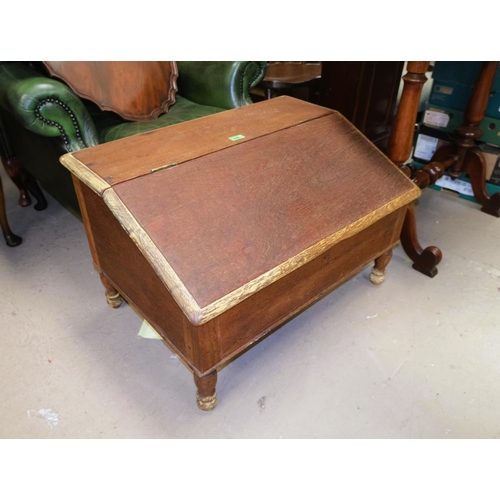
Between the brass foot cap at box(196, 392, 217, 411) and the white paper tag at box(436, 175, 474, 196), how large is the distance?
5.49 ft

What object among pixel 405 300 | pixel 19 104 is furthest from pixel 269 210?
pixel 19 104

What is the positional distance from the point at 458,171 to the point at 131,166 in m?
1.64

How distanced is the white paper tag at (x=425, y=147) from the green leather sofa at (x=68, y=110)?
0.93 metres

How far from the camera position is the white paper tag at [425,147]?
219 centimetres

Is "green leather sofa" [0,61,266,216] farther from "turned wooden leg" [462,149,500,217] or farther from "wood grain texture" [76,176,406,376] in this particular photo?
"turned wooden leg" [462,149,500,217]

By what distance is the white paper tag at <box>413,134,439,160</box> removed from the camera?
2189 mm

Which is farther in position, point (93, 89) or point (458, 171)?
point (458, 171)

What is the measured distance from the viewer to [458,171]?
2.09 meters

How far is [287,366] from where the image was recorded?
1.35 metres

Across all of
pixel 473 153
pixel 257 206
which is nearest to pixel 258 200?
pixel 257 206

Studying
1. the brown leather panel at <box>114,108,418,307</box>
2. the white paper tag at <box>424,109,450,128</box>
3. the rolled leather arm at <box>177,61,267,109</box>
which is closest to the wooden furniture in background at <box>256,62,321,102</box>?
the rolled leather arm at <box>177,61,267,109</box>

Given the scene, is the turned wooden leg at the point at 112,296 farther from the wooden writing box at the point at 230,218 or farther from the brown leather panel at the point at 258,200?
the brown leather panel at the point at 258,200

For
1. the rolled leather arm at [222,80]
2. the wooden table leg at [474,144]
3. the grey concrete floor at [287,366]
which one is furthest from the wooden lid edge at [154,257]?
the wooden table leg at [474,144]

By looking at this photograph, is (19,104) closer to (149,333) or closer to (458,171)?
(149,333)
